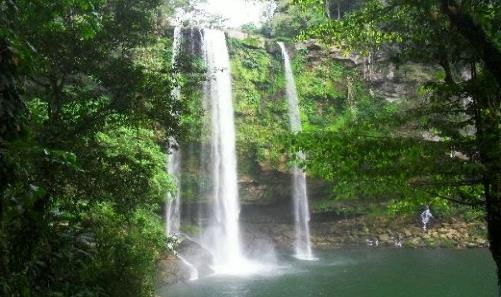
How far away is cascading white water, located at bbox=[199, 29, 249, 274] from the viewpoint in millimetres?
26172

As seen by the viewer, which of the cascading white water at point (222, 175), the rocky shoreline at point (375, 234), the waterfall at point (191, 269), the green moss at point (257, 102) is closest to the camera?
the waterfall at point (191, 269)

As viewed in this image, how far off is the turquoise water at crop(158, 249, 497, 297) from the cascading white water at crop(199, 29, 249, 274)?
3356 mm

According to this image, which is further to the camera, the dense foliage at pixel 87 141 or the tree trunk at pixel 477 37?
the tree trunk at pixel 477 37

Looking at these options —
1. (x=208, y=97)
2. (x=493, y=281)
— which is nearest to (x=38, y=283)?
(x=493, y=281)

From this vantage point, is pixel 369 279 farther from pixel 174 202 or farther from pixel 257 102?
pixel 257 102

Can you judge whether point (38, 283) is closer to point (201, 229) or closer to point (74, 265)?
point (74, 265)

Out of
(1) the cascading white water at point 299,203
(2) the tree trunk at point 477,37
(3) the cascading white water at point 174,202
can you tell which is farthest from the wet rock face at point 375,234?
(2) the tree trunk at point 477,37

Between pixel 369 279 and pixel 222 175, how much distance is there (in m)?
10.8

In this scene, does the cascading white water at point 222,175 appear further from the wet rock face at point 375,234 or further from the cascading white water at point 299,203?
the cascading white water at point 299,203

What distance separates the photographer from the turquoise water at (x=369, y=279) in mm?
16781

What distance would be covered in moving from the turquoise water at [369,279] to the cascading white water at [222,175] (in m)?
3.36

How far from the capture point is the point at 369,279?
62.4 ft

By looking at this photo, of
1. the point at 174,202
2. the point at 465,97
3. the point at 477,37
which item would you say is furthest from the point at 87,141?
the point at 174,202

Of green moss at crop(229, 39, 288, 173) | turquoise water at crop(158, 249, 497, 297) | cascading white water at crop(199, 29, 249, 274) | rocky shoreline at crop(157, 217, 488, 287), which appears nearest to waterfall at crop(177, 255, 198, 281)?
turquoise water at crop(158, 249, 497, 297)
